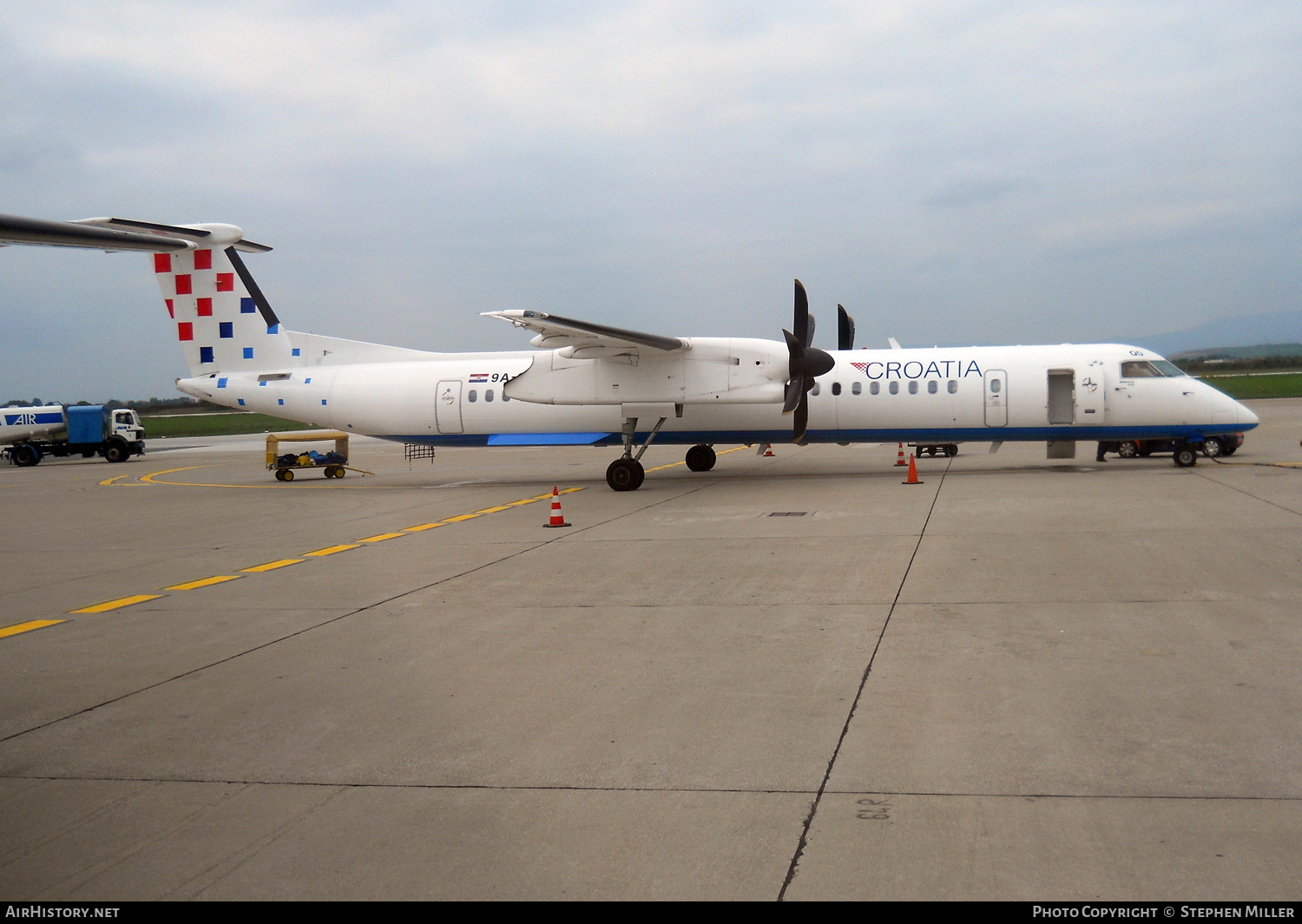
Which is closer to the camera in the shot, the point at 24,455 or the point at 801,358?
the point at 801,358

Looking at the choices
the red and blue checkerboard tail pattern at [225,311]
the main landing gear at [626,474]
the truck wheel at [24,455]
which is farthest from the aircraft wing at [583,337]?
the truck wheel at [24,455]

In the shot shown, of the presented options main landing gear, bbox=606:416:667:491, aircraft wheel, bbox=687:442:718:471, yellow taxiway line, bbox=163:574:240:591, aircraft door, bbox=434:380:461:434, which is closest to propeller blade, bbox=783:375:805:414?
main landing gear, bbox=606:416:667:491

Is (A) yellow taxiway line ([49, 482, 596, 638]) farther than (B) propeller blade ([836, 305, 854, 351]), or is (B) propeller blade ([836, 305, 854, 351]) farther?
(B) propeller blade ([836, 305, 854, 351])

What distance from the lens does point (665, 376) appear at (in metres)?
18.9

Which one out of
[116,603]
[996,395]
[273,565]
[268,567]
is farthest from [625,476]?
Answer: [116,603]

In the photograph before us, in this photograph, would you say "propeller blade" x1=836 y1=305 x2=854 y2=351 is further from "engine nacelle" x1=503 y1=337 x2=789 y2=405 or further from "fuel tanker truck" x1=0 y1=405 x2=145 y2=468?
"fuel tanker truck" x1=0 y1=405 x2=145 y2=468

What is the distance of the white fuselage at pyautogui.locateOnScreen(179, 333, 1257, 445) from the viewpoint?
19047 mm

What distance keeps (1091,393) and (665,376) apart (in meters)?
8.90

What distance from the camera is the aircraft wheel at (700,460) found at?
22.7 metres

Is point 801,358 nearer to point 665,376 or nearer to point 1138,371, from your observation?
point 665,376

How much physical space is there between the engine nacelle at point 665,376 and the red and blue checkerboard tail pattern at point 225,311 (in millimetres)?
6750

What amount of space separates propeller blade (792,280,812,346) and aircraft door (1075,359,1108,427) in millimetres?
6027

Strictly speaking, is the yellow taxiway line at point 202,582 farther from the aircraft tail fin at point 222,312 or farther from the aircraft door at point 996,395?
the aircraft door at point 996,395

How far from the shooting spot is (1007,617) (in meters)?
7.38
